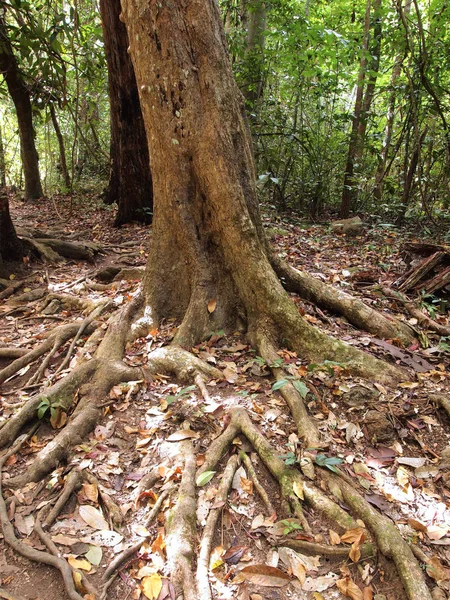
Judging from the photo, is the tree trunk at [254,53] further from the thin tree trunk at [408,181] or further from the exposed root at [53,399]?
the exposed root at [53,399]

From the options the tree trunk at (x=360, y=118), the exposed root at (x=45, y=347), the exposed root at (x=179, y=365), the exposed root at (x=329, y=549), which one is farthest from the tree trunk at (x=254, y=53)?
the exposed root at (x=329, y=549)

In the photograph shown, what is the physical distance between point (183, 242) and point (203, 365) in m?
1.35

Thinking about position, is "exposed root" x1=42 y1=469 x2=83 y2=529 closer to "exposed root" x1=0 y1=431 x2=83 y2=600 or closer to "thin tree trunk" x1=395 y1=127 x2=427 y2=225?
"exposed root" x1=0 y1=431 x2=83 y2=600

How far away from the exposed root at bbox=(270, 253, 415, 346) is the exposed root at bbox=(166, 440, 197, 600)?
250 centimetres

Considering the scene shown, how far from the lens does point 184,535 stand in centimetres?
232

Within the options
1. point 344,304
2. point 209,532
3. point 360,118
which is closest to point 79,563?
point 209,532

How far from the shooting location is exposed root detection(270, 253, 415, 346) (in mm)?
4262

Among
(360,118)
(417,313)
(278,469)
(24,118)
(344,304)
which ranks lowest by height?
(278,469)

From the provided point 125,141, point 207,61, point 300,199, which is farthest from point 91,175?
point 207,61

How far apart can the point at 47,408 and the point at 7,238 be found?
155 inches

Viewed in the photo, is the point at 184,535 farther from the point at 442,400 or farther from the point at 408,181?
the point at 408,181

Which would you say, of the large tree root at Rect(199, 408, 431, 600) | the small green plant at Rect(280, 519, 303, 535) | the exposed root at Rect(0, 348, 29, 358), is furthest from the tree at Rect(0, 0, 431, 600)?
the small green plant at Rect(280, 519, 303, 535)

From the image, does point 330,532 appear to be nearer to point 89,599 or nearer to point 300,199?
point 89,599

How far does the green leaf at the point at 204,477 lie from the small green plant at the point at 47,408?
4.37 feet
